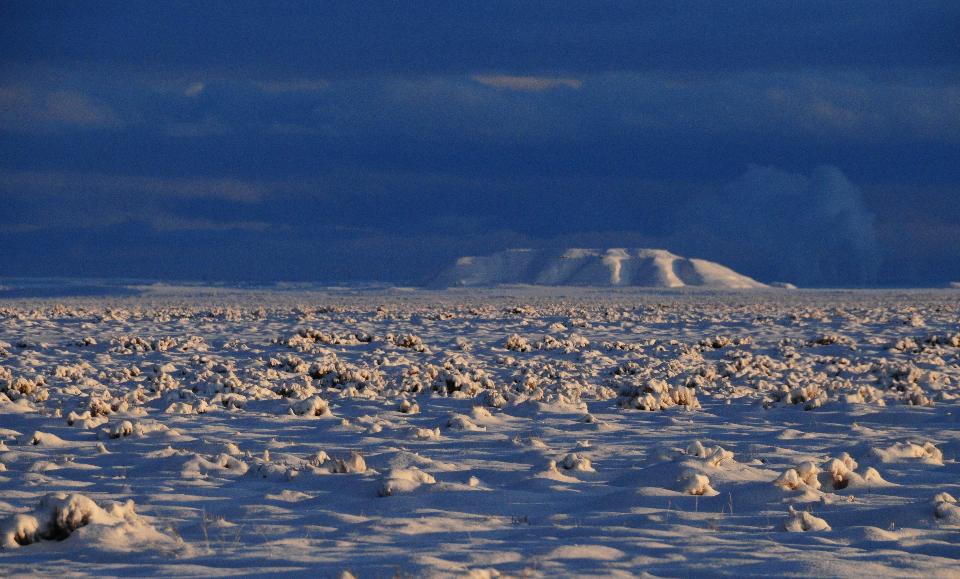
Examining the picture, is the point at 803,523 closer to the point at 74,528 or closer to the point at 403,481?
the point at 403,481

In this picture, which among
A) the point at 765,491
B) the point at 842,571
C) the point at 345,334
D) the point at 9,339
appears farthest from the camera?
the point at 345,334

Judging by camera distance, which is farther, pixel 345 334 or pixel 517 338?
pixel 345 334

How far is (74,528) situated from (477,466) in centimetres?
399

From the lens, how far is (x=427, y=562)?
5621 mm

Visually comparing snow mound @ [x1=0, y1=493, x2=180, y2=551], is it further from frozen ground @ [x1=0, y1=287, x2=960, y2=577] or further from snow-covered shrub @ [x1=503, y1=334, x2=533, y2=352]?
snow-covered shrub @ [x1=503, y1=334, x2=533, y2=352]

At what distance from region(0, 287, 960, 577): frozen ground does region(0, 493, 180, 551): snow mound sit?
0.5 inches

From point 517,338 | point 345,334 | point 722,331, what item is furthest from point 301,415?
point 722,331

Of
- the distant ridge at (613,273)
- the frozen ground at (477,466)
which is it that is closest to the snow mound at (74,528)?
the frozen ground at (477,466)

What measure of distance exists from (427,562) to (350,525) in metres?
1.43

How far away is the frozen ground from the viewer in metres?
6.06

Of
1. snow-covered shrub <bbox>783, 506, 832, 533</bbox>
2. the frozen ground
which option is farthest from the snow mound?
snow-covered shrub <bbox>783, 506, 832, 533</bbox>

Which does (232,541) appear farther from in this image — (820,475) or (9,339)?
(9,339)

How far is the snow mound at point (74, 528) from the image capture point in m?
6.16

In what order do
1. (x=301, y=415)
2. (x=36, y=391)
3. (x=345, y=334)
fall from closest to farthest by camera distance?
(x=301, y=415), (x=36, y=391), (x=345, y=334)
